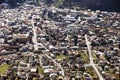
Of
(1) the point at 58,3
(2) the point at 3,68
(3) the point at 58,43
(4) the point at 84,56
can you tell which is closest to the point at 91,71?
(4) the point at 84,56

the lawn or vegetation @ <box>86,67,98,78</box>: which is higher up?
the lawn

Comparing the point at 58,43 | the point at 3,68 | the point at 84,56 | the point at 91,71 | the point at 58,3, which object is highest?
the point at 58,3

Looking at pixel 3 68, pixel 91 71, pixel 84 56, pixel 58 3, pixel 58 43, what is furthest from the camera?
pixel 58 3

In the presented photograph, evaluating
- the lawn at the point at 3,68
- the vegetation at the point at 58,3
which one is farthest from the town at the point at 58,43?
the vegetation at the point at 58,3

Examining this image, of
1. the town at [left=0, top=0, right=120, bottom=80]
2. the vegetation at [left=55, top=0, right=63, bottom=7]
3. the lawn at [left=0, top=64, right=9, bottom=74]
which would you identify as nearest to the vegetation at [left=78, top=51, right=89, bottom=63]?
the town at [left=0, top=0, right=120, bottom=80]

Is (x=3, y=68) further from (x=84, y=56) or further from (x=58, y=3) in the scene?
(x=58, y=3)

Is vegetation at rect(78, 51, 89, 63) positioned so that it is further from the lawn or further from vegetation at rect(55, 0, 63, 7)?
vegetation at rect(55, 0, 63, 7)

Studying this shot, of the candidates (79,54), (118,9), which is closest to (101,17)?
(118,9)

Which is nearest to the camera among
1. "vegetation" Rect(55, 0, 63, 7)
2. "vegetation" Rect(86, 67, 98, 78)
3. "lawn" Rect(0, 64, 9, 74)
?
"vegetation" Rect(86, 67, 98, 78)

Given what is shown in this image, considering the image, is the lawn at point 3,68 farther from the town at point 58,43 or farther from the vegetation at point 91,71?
the vegetation at point 91,71
